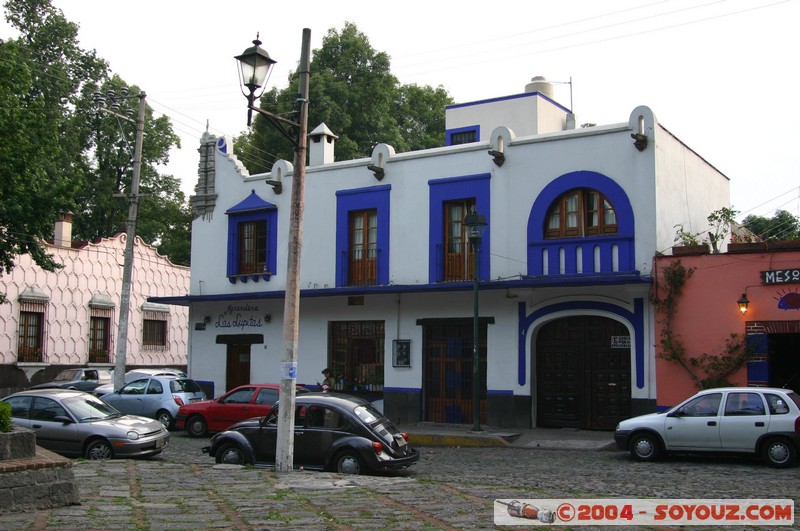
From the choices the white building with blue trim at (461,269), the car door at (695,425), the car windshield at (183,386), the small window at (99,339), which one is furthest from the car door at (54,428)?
the small window at (99,339)

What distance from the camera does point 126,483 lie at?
11.0 m

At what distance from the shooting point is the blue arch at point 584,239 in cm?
1950

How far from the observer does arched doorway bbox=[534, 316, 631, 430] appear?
19672 millimetres

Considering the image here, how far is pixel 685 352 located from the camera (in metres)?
18.6

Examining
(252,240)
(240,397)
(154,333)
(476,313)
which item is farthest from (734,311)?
(154,333)

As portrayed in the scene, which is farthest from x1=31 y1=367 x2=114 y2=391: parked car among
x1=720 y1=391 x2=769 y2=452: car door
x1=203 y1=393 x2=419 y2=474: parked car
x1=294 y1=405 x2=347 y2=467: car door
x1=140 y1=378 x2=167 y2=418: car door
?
x1=720 y1=391 x2=769 y2=452: car door

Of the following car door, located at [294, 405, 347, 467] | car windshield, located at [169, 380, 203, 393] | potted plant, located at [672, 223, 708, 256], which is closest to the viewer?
car door, located at [294, 405, 347, 467]

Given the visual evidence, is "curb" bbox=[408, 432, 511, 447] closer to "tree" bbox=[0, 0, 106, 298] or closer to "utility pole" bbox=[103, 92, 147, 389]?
"utility pole" bbox=[103, 92, 147, 389]

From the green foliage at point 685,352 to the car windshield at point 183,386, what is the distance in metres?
12.2

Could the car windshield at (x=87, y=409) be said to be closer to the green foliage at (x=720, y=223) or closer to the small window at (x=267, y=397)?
the small window at (x=267, y=397)

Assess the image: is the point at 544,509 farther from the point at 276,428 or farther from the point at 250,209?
the point at 250,209

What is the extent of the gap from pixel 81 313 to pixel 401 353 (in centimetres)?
1798

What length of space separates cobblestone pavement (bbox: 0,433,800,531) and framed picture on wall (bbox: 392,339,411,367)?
20.9 ft

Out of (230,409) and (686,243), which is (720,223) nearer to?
(686,243)
